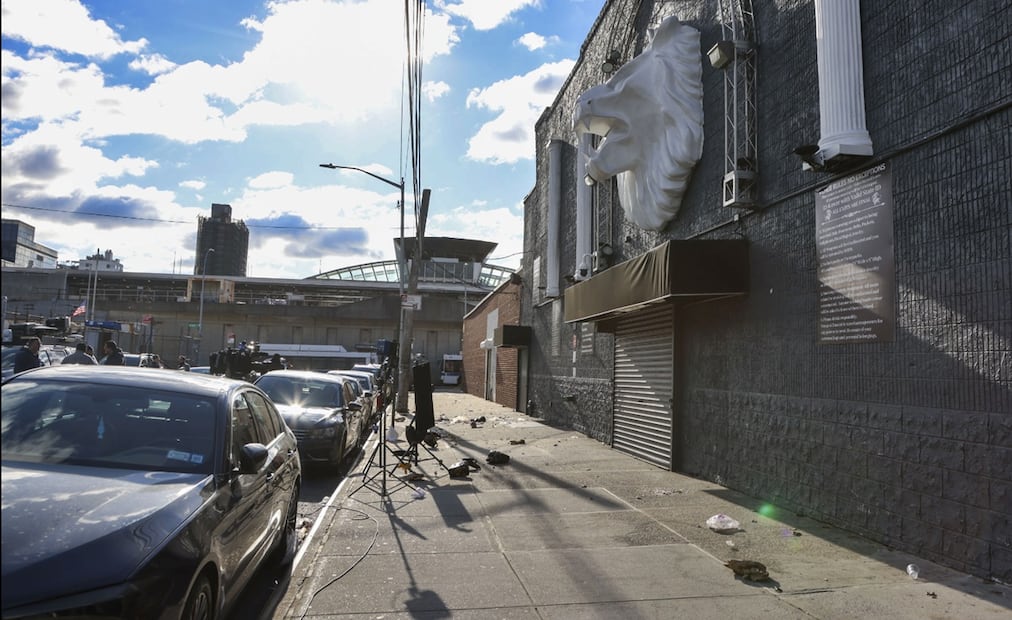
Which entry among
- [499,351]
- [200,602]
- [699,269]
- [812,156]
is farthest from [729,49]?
[499,351]

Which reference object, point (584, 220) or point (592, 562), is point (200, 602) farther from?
point (584, 220)

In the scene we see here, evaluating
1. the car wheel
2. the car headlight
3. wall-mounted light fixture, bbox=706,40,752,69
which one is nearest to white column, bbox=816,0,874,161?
wall-mounted light fixture, bbox=706,40,752,69

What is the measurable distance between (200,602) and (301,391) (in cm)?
860

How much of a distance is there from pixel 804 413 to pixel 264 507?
532 cm

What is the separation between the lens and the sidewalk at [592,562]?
4555 mm

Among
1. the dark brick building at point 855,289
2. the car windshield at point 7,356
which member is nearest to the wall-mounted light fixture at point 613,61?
the dark brick building at point 855,289

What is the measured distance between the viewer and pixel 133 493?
10.8 ft

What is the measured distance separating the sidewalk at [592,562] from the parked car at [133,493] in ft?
3.03

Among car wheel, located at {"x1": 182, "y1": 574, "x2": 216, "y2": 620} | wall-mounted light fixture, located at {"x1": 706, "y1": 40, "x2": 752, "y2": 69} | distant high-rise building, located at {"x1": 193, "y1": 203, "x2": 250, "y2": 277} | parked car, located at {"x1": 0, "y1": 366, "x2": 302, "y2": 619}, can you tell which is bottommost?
car wheel, located at {"x1": 182, "y1": 574, "x2": 216, "y2": 620}

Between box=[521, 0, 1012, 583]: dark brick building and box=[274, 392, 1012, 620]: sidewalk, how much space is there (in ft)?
1.79

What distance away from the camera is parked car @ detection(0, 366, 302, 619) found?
262cm

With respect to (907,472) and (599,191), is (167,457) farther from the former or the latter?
(599,191)

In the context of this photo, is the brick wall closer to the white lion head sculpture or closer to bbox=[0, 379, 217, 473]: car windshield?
the white lion head sculpture

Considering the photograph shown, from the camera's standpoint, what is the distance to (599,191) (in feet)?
47.8
